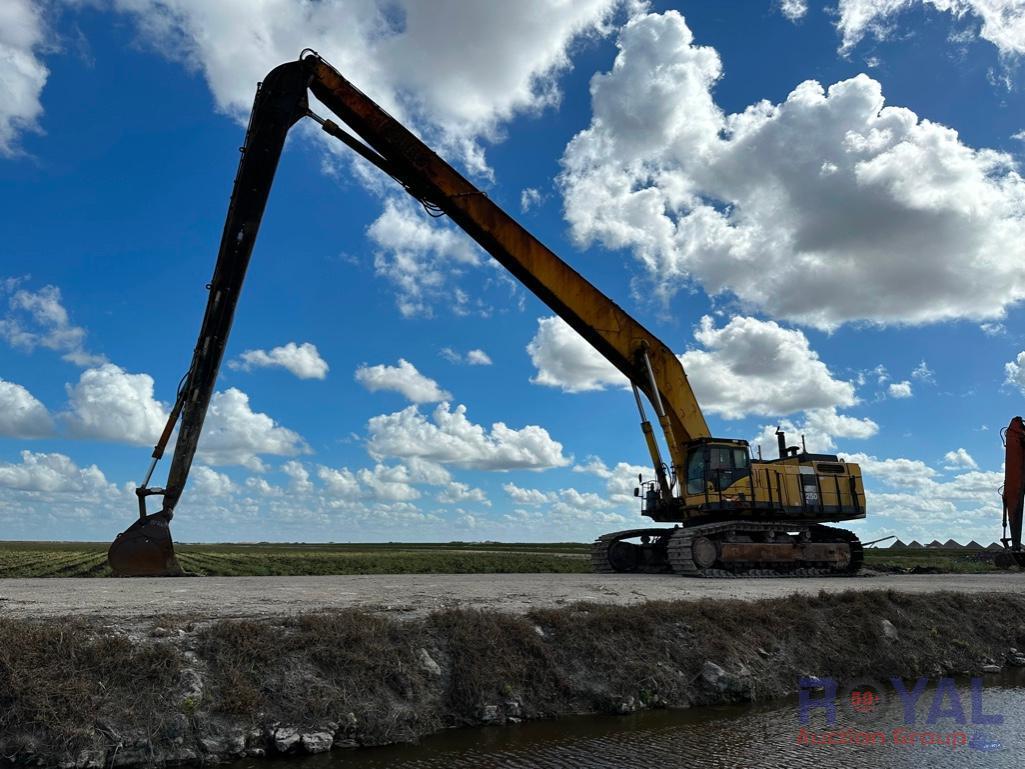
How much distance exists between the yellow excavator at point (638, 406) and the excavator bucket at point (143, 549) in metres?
0.02

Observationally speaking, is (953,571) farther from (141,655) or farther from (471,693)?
(141,655)

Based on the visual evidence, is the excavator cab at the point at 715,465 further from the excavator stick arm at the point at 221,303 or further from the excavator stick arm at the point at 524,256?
the excavator stick arm at the point at 221,303

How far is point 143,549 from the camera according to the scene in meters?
15.9

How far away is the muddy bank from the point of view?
6.69 meters

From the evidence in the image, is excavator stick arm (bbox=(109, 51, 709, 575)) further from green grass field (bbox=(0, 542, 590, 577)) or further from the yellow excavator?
green grass field (bbox=(0, 542, 590, 577))

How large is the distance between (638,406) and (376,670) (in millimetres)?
14516

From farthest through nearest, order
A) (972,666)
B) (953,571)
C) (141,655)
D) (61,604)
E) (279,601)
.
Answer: (953,571)
(972,666)
(279,601)
(61,604)
(141,655)

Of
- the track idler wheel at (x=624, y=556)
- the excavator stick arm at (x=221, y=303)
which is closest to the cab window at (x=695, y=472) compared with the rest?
the track idler wheel at (x=624, y=556)

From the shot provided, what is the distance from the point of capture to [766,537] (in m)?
21.5

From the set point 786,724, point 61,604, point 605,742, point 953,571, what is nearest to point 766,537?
point 953,571

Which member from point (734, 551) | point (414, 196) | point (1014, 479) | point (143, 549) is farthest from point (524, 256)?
point (1014, 479)

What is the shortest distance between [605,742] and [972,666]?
27.5 ft

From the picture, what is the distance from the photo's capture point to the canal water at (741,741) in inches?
269

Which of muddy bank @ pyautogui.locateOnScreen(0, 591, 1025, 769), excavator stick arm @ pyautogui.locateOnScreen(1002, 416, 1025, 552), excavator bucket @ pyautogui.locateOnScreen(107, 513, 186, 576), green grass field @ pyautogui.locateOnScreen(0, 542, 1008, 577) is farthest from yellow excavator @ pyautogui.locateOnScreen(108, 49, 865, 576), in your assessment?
excavator stick arm @ pyautogui.locateOnScreen(1002, 416, 1025, 552)
